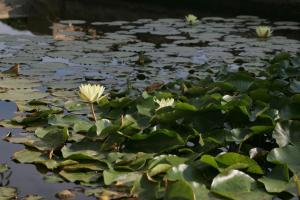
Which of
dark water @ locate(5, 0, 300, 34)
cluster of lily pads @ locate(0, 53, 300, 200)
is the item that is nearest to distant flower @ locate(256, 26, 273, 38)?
dark water @ locate(5, 0, 300, 34)

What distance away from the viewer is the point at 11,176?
2.02 meters

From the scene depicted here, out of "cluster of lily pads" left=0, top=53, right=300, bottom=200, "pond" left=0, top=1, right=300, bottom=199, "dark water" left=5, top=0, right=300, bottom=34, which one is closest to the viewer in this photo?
"cluster of lily pads" left=0, top=53, right=300, bottom=200

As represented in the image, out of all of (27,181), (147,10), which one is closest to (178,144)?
(27,181)

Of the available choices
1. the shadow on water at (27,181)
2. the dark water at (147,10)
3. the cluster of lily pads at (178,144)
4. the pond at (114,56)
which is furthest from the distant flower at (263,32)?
the shadow on water at (27,181)

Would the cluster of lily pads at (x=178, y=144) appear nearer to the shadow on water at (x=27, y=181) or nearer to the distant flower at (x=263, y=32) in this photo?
the shadow on water at (x=27, y=181)

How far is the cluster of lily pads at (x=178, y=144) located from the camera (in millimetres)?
1810

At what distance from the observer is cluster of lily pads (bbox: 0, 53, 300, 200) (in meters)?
1.81

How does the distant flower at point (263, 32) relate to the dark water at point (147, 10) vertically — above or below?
above

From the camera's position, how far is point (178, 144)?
6.99 feet

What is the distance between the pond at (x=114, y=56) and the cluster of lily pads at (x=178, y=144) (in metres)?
0.13

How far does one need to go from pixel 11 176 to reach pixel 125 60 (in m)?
2.57

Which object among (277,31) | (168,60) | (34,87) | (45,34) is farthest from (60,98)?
(277,31)

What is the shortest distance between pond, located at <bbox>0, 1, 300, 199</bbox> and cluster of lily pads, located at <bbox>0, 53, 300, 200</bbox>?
13 cm

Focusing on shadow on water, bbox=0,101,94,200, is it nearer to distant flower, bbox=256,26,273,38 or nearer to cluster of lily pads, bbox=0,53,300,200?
cluster of lily pads, bbox=0,53,300,200
